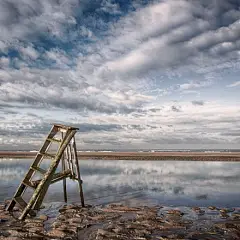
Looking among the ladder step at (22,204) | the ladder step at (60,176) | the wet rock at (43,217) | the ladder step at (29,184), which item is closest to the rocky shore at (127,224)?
the wet rock at (43,217)

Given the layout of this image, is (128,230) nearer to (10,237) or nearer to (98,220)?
(98,220)

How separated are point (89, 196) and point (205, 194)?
8248mm


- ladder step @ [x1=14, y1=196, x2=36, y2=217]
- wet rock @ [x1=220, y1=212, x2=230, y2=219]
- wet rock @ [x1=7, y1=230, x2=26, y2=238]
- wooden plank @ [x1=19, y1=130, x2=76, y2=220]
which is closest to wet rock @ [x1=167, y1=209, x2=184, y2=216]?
wet rock @ [x1=220, y1=212, x2=230, y2=219]

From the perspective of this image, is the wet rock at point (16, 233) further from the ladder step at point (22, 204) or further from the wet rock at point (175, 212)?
the wet rock at point (175, 212)

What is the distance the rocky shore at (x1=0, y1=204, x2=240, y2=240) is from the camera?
8.88m

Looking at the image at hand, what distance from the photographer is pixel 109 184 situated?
862 inches

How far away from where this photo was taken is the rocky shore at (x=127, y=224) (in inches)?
350

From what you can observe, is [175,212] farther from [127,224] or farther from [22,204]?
[22,204]

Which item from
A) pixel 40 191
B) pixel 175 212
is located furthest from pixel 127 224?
pixel 40 191

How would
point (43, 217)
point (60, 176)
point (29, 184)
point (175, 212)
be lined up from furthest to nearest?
1. point (60, 176)
2. point (29, 184)
3. point (175, 212)
4. point (43, 217)

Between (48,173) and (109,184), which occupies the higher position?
(48,173)

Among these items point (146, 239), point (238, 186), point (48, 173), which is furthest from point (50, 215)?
point (238, 186)

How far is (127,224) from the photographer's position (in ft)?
33.9

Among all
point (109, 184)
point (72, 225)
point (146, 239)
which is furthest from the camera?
point (109, 184)
